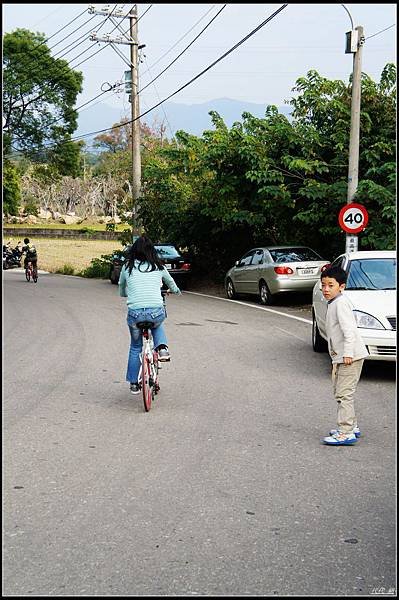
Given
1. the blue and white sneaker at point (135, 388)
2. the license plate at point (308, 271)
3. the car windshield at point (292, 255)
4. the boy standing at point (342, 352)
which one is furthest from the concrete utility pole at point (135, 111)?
the boy standing at point (342, 352)

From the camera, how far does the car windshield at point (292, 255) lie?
20953 mm

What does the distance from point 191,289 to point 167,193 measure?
405 centimetres

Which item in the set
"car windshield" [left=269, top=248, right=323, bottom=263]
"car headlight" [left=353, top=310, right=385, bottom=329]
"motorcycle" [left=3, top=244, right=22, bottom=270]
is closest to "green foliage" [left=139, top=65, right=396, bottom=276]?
"car windshield" [left=269, top=248, right=323, bottom=263]

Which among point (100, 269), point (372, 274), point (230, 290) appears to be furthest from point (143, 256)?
point (100, 269)

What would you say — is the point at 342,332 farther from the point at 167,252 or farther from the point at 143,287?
the point at 167,252

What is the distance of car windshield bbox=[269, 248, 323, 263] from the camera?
20953 mm

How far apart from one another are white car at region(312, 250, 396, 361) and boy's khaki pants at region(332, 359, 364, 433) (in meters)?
2.79

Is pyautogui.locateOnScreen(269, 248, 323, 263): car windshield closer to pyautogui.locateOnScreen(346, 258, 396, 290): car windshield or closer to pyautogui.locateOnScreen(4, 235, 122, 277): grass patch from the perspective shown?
pyautogui.locateOnScreen(346, 258, 396, 290): car windshield

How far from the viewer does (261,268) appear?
70.7 feet

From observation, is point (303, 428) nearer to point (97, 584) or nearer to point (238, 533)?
point (238, 533)

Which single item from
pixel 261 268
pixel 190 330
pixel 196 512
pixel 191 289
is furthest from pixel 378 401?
pixel 191 289

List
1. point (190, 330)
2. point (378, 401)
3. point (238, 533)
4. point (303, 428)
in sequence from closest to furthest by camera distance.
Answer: point (238, 533), point (303, 428), point (378, 401), point (190, 330)

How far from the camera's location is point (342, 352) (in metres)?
7.28

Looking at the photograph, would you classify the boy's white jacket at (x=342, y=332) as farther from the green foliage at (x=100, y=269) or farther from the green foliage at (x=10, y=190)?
the green foliage at (x=10, y=190)
